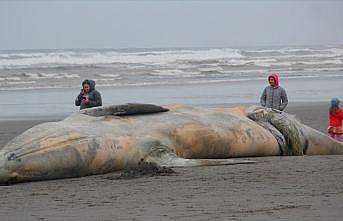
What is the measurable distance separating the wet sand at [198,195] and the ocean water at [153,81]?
10596mm

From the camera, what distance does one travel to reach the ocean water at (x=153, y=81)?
21.0 m

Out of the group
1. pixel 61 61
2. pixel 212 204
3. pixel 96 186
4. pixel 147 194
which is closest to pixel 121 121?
pixel 96 186

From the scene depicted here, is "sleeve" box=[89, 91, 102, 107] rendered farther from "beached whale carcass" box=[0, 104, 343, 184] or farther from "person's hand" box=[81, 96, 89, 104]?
"beached whale carcass" box=[0, 104, 343, 184]

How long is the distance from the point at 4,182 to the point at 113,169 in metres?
1.36

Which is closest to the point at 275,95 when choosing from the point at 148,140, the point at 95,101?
the point at 95,101

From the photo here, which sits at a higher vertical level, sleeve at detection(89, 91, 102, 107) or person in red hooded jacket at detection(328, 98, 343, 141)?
sleeve at detection(89, 91, 102, 107)

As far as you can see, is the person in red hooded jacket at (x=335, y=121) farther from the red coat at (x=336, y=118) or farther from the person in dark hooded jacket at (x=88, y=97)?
the person in dark hooded jacket at (x=88, y=97)

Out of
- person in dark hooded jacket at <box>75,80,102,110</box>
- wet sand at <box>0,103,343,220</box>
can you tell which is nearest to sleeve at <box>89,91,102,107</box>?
person in dark hooded jacket at <box>75,80,102,110</box>

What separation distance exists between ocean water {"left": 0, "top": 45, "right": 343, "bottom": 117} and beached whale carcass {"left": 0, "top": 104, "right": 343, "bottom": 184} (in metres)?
9.06

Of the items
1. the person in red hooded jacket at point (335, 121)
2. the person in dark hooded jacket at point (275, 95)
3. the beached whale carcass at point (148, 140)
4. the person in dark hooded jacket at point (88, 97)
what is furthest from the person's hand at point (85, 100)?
the person in red hooded jacket at point (335, 121)

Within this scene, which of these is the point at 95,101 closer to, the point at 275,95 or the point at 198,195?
the point at 275,95

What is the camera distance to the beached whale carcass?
776cm

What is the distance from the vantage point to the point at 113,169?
8.32 meters

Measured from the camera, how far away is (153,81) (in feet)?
98.3
